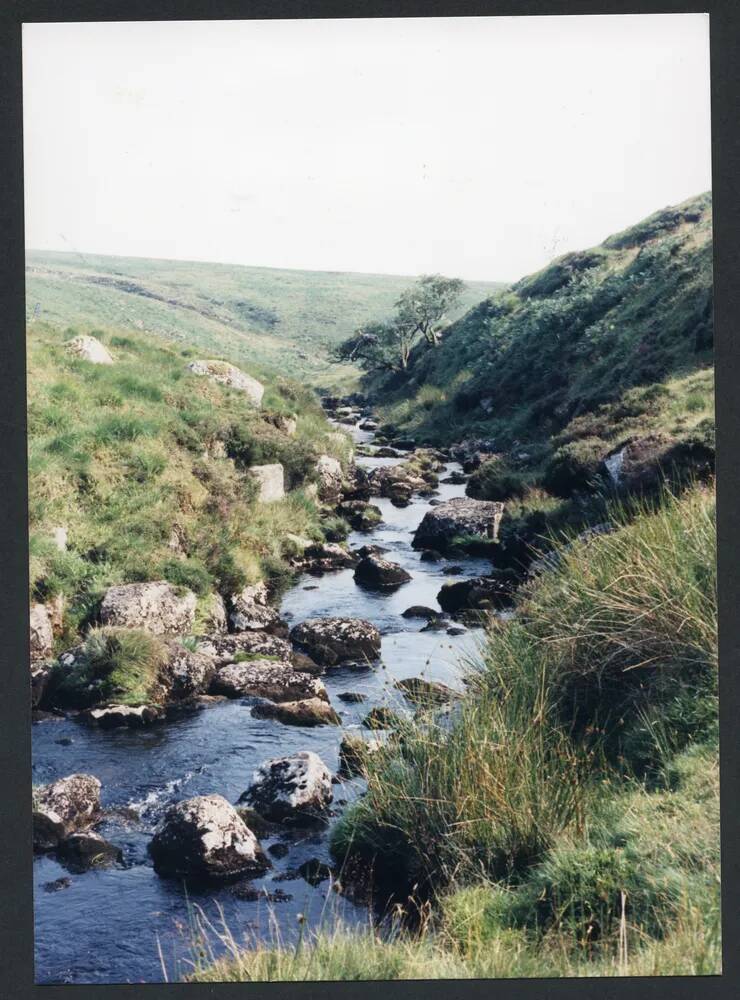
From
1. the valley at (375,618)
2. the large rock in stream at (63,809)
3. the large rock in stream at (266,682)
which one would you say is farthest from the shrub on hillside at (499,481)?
the large rock in stream at (63,809)

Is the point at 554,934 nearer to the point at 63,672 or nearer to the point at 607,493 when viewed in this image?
the point at 607,493

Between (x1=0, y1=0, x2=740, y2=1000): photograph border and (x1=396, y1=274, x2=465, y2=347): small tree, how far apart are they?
4.73 feet

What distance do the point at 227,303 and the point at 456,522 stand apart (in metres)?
1.96

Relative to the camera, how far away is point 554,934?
4504 mm

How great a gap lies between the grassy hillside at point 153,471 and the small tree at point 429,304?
2.70ft

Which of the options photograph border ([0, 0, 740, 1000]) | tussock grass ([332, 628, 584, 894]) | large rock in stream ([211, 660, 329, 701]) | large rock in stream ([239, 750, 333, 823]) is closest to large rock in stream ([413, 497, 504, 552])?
large rock in stream ([211, 660, 329, 701])

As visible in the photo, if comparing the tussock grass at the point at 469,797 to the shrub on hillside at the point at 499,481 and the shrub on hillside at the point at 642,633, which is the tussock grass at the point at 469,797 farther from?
the shrub on hillside at the point at 499,481

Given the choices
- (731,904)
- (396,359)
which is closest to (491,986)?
(731,904)

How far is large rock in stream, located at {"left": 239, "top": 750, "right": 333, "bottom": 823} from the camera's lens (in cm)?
525

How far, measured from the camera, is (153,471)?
642 cm

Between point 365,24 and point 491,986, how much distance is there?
485 centimetres

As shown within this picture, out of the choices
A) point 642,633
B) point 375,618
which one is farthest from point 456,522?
point 642,633

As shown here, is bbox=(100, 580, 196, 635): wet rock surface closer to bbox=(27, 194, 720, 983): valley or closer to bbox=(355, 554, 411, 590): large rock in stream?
bbox=(27, 194, 720, 983): valley

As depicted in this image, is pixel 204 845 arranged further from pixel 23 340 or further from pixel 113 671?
pixel 23 340
